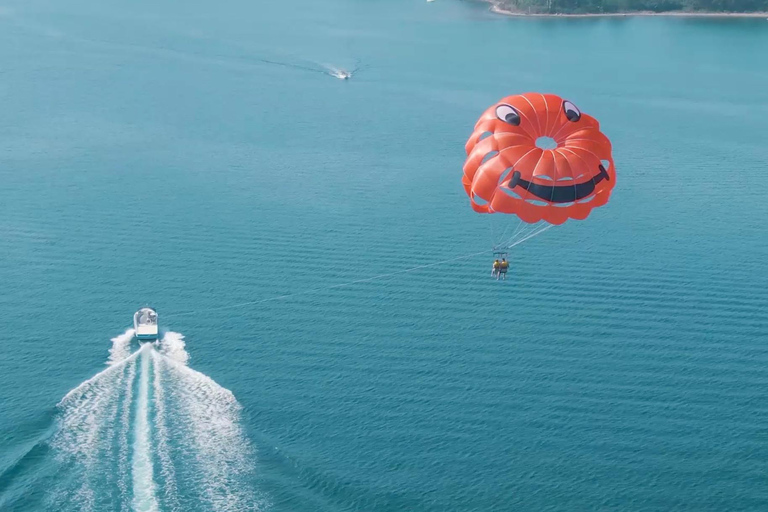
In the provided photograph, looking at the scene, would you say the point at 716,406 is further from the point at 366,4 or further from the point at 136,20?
the point at 366,4

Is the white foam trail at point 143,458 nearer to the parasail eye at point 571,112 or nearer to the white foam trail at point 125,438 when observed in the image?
the white foam trail at point 125,438

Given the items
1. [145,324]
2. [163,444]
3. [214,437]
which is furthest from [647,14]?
[163,444]

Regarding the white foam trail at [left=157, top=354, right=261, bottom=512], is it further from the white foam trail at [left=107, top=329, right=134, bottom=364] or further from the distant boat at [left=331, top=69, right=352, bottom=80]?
the distant boat at [left=331, top=69, right=352, bottom=80]

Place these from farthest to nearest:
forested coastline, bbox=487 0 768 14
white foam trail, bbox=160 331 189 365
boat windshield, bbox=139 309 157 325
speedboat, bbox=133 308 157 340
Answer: forested coastline, bbox=487 0 768 14
boat windshield, bbox=139 309 157 325
speedboat, bbox=133 308 157 340
white foam trail, bbox=160 331 189 365

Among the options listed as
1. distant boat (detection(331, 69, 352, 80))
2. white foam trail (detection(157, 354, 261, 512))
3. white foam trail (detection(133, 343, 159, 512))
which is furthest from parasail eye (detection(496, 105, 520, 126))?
distant boat (detection(331, 69, 352, 80))

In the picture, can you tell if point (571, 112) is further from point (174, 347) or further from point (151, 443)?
point (174, 347)

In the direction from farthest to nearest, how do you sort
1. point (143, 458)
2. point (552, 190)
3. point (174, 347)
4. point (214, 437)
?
1. point (174, 347)
2. point (214, 437)
3. point (143, 458)
4. point (552, 190)

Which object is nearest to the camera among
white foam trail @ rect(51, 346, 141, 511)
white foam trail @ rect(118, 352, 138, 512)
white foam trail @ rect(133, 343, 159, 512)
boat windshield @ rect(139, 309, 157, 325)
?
white foam trail @ rect(133, 343, 159, 512)
